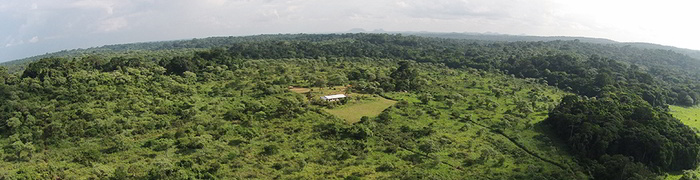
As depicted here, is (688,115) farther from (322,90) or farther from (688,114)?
(322,90)

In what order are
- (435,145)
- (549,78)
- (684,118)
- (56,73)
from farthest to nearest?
(549,78) < (684,118) < (56,73) < (435,145)

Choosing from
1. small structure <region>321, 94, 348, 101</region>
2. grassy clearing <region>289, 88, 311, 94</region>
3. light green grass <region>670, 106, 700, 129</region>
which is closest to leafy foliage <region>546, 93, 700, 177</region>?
light green grass <region>670, 106, 700, 129</region>

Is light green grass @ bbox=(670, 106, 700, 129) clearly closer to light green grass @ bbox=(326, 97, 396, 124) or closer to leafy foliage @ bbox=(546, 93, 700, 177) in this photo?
leafy foliage @ bbox=(546, 93, 700, 177)

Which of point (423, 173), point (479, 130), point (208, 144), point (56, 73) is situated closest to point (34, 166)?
point (208, 144)

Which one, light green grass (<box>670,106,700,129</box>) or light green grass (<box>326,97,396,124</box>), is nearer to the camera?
light green grass (<box>326,97,396,124</box>)

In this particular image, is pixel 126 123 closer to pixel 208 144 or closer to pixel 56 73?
pixel 208 144

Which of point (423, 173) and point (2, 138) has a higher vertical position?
point (2, 138)

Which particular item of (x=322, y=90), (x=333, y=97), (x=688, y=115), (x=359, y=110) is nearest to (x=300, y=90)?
(x=322, y=90)

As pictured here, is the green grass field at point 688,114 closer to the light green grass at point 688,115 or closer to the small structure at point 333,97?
the light green grass at point 688,115
